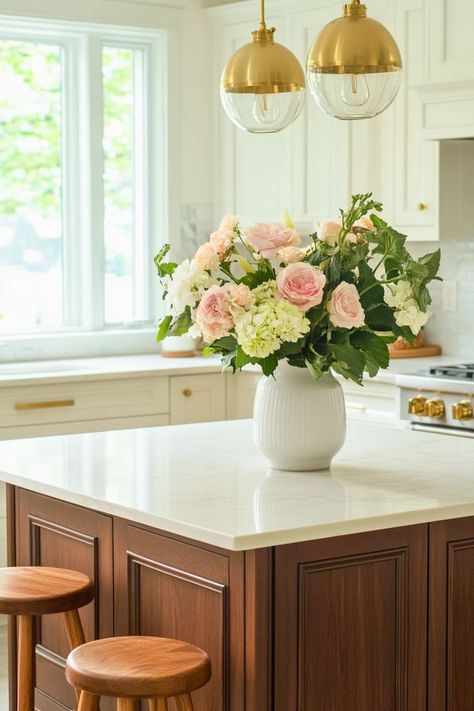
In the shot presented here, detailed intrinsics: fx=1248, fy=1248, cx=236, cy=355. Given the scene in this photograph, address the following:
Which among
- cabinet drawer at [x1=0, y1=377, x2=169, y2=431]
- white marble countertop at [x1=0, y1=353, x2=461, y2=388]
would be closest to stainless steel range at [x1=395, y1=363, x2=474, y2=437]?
white marble countertop at [x1=0, y1=353, x2=461, y2=388]

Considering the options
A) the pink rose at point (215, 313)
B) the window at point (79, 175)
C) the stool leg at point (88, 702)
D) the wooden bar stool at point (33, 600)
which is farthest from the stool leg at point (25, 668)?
the window at point (79, 175)

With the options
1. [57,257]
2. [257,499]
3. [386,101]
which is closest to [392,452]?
[257,499]

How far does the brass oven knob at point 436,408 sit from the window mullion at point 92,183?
1868mm

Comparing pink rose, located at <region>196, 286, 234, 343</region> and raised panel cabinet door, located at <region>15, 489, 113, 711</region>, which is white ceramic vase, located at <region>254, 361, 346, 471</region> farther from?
raised panel cabinet door, located at <region>15, 489, 113, 711</region>

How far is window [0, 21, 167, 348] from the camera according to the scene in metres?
5.54

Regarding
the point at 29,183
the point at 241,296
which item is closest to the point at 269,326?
the point at 241,296

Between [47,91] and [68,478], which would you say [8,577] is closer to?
[68,478]

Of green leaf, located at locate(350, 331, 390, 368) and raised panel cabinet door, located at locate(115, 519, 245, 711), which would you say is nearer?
raised panel cabinet door, located at locate(115, 519, 245, 711)

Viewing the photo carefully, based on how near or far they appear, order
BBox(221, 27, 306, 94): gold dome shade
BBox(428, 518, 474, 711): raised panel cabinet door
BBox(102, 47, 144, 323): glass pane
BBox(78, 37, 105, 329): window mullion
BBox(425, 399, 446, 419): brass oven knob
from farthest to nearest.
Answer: BBox(102, 47, 144, 323): glass pane, BBox(78, 37, 105, 329): window mullion, BBox(425, 399, 446, 419): brass oven knob, BBox(221, 27, 306, 94): gold dome shade, BBox(428, 518, 474, 711): raised panel cabinet door

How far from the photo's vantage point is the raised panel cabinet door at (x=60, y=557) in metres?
2.82

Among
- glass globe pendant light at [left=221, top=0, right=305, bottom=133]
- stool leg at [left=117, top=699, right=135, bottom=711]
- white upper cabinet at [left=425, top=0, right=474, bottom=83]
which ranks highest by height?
white upper cabinet at [left=425, top=0, right=474, bottom=83]

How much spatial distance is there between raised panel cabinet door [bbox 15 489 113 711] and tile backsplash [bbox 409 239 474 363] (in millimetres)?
2656

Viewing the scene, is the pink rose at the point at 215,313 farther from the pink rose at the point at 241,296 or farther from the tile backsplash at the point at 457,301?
the tile backsplash at the point at 457,301

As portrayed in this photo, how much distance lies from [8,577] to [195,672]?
73 cm
